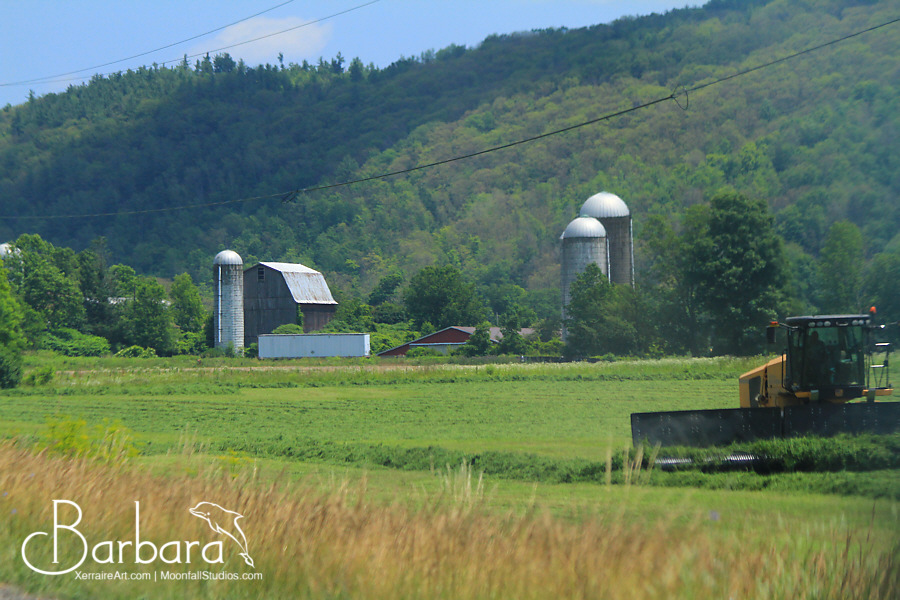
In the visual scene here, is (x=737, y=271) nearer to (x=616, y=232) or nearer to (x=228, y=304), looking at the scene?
(x=616, y=232)

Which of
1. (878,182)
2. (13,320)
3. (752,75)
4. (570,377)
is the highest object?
(752,75)

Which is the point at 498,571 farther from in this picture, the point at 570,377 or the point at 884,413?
the point at 570,377

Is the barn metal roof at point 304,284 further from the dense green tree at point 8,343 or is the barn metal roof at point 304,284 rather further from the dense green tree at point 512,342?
the dense green tree at point 8,343

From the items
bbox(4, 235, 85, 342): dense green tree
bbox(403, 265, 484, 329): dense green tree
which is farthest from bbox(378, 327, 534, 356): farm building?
bbox(4, 235, 85, 342): dense green tree

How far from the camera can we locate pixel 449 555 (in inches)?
252

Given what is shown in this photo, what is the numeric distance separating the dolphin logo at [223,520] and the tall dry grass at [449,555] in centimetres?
7

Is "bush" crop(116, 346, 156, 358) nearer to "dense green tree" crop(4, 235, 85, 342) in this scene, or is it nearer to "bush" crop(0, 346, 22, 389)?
"dense green tree" crop(4, 235, 85, 342)

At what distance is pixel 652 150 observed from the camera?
168 m

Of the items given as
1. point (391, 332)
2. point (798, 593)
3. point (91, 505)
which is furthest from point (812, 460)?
point (391, 332)

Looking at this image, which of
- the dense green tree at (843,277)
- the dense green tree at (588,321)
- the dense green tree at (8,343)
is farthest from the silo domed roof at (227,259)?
the dense green tree at (843,277)

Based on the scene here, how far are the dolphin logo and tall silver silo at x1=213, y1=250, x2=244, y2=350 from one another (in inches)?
2878

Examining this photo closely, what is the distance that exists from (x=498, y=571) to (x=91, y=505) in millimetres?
4098

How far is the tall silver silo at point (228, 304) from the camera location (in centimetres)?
7912

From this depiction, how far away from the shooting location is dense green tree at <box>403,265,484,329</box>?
8650 centimetres
